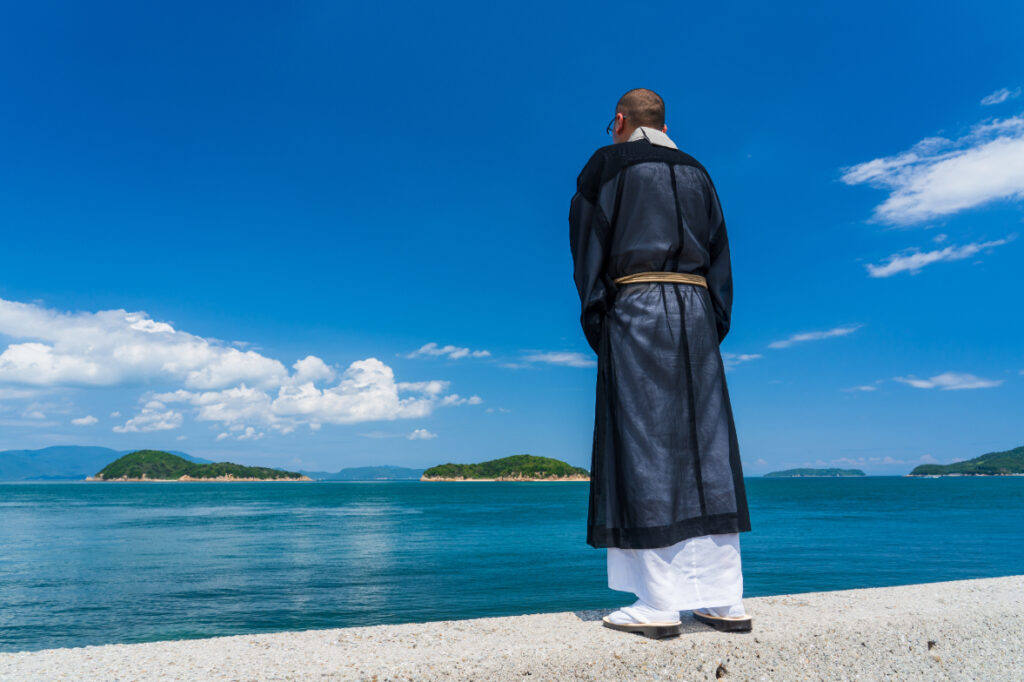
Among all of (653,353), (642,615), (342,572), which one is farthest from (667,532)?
(342,572)

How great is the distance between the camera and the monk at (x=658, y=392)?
9.96ft

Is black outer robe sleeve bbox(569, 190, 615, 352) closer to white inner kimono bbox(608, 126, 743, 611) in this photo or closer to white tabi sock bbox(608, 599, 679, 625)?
white inner kimono bbox(608, 126, 743, 611)

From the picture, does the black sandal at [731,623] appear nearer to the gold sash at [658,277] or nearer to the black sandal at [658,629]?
the black sandal at [658,629]

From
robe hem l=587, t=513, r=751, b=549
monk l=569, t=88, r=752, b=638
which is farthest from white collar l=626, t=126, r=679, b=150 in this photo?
robe hem l=587, t=513, r=751, b=549

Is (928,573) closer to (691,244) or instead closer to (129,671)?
(691,244)

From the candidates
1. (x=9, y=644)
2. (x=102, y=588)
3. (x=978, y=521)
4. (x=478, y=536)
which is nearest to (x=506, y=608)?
(x=9, y=644)

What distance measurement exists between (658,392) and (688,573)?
2.91 ft

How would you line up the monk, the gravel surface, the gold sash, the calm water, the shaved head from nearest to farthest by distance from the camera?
the gravel surface → the monk → the gold sash → the shaved head → the calm water

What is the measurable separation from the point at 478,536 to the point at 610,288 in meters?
37.2

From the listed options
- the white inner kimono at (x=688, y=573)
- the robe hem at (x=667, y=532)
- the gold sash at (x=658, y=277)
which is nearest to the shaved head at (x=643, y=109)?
the gold sash at (x=658, y=277)

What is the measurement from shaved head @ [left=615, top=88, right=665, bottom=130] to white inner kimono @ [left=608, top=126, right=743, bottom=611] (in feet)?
7.50

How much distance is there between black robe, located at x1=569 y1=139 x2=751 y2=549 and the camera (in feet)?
10.0

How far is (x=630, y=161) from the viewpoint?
3.34 metres

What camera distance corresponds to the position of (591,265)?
129 inches
